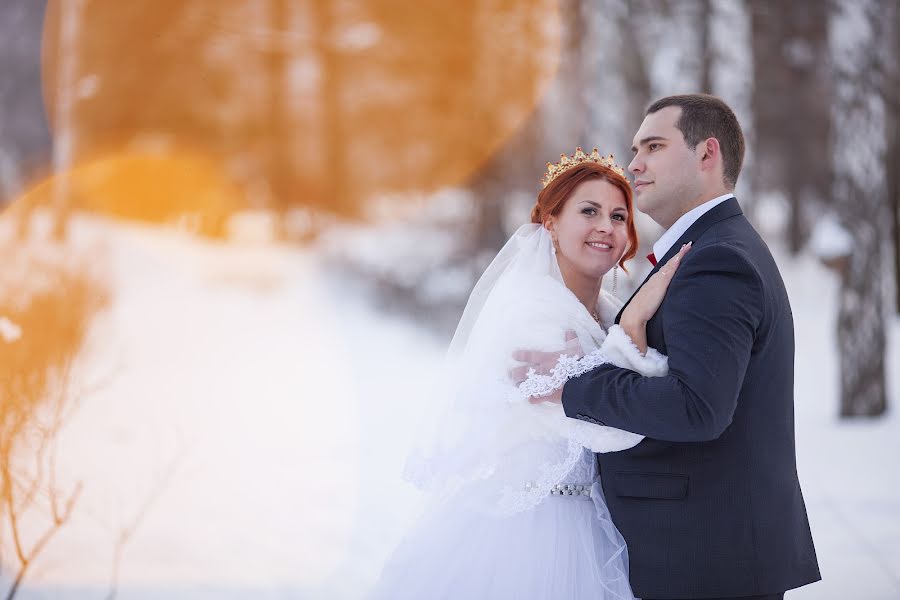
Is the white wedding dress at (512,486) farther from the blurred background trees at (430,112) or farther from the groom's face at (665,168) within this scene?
the blurred background trees at (430,112)

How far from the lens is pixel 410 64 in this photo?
18391 millimetres

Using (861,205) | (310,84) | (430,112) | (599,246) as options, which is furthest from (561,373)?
(310,84)

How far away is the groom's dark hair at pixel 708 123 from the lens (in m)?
2.50

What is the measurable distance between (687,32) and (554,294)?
365 inches

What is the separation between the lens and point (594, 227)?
9.44ft

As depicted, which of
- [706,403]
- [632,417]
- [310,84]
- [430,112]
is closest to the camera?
[706,403]

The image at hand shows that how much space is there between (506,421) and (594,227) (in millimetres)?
748

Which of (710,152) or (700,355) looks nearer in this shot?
(700,355)

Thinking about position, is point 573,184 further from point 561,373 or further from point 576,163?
point 561,373

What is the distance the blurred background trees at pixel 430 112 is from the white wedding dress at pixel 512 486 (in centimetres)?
636

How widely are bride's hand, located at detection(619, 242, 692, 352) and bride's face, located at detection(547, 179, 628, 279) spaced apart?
1.50 ft

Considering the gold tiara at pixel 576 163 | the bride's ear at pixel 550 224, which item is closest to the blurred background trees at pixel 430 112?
the gold tiara at pixel 576 163

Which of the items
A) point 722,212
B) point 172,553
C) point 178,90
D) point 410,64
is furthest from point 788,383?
point 178,90

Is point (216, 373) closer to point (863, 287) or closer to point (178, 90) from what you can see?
point (863, 287)
